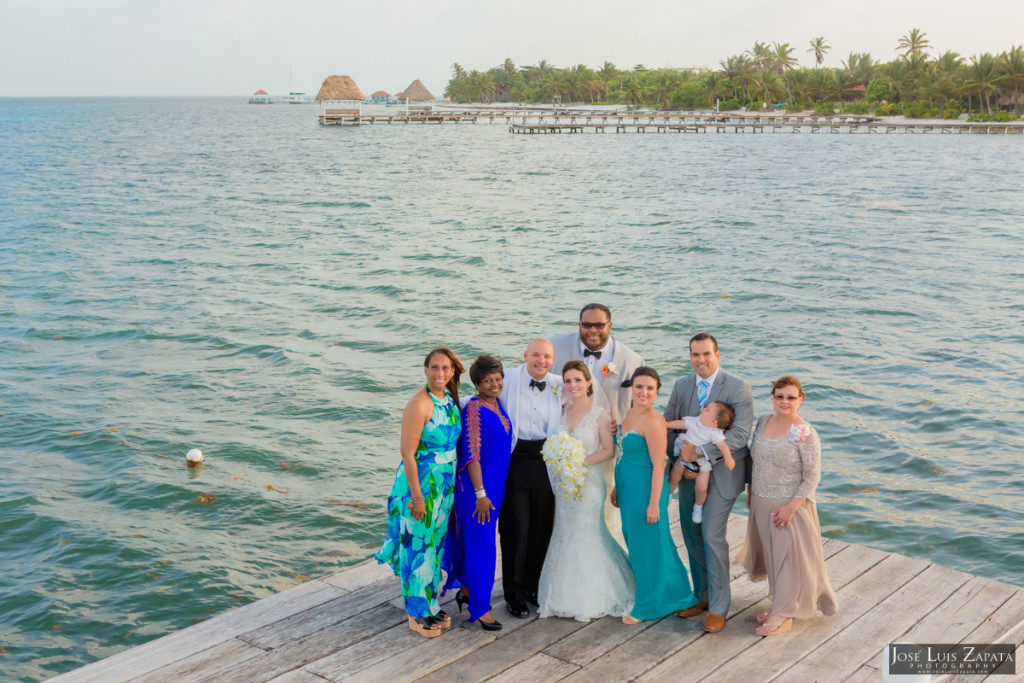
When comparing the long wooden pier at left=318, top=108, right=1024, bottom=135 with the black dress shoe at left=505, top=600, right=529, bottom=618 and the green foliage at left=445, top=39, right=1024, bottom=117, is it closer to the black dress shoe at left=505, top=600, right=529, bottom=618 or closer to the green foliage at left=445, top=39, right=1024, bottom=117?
the green foliage at left=445, top=39, right=1024, bottom=117

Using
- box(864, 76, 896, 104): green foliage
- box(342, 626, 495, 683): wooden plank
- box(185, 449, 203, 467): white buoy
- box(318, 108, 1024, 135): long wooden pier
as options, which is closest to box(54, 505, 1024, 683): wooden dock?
box(342, 626, 495, 683): wooden plank

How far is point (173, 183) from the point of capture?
53.5m

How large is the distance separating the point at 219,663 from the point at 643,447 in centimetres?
316

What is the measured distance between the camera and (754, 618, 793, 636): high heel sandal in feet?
18.7

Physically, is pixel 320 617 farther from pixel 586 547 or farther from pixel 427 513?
pixel 586 547

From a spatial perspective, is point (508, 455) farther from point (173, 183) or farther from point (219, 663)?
point (173, 183)

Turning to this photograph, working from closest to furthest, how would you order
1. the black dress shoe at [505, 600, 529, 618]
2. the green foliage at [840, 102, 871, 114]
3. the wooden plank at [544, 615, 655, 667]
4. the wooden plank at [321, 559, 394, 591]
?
the wooden plank at [544, 615, 655, 667] < the black dress shoe at [505, 600, 529, 618] < the wooden plank at [321, 559, 394, 591] < the green foliage at [840, 102, 871, 114]

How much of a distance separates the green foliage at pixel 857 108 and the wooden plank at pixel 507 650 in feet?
424

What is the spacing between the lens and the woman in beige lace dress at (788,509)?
5.66 metres

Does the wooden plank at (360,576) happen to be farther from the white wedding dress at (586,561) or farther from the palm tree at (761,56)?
the palm tree at (761,56)

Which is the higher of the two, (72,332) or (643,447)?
(643,447)

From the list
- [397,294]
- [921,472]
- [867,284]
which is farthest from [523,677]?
[867,284]

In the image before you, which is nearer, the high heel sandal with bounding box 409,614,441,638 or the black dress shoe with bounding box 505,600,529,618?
the high heel sandal with bounding box 409,614,441,638

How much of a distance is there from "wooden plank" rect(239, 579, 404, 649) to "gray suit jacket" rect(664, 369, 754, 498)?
2.61 metres
